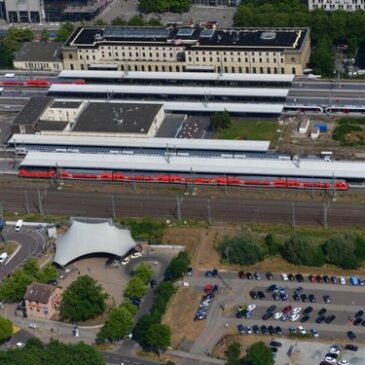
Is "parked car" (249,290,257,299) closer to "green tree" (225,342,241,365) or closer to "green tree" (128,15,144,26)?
"green tree" (225,342,241,365)

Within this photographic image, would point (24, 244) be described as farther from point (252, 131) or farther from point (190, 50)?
point (190, 50)

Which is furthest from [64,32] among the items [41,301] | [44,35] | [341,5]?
[41,301]

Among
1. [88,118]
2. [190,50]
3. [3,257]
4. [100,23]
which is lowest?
[3,257]

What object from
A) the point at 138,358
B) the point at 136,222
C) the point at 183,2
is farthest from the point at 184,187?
the point at 183,2

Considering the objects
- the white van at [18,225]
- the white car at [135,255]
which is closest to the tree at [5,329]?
the white car at [135,255]

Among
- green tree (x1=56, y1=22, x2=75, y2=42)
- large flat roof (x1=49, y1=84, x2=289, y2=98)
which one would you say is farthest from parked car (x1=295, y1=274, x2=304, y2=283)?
green tree (x1=56, y1=22, x2=75, y2=42)

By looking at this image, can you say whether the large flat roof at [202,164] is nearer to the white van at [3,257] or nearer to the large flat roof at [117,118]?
the large flat roof at [117,118]

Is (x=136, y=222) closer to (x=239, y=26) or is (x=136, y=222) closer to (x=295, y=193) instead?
(x=295, y=193)
